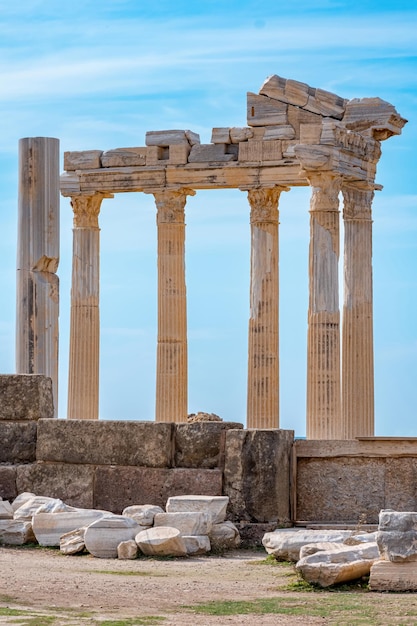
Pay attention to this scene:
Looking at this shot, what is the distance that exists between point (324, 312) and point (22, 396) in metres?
16.9

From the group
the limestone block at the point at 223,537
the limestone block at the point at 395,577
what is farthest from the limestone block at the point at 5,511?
the limestone block at the point at 395,577

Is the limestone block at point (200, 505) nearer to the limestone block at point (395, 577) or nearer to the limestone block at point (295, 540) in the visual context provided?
the limestone block at point (295, 540)

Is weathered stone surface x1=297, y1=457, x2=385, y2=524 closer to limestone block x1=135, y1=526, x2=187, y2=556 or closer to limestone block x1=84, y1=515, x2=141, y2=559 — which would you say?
limestone block x1=135, y1=526, x2=187, y2=556

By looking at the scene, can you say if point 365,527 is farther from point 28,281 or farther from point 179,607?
point 28,281

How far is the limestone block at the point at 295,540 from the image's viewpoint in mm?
16547

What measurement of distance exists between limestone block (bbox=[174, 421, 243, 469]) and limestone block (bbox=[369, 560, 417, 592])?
459cm

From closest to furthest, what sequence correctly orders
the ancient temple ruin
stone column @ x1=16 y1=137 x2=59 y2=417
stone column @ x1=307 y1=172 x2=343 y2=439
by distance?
stone column @ x1=16 y1=137 x2=59 y2=417 → stone column @ x1=307 y1=172 x2=343 y2=439 → the ancient temple ruin

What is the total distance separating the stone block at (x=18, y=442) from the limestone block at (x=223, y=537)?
332 cm

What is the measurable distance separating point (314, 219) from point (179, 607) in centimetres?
2359

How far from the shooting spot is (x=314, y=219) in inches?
1441

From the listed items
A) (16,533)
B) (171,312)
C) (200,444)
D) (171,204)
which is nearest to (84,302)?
(171,312)

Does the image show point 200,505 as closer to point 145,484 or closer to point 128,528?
point 128,528

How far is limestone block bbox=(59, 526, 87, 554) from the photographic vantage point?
17484 millimetres

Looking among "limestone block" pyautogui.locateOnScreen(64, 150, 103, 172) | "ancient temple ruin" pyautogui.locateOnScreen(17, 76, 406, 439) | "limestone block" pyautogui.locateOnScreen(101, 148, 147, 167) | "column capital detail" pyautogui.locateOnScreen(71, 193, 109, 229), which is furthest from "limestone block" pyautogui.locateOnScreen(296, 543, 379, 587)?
"limestone block" pyautogui.locateOnScreen(64, 150, 103, 172)
